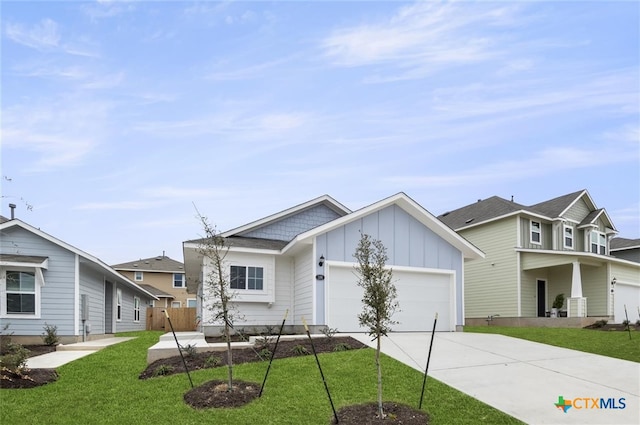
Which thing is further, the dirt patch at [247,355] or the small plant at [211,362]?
the small plant at [211,362]

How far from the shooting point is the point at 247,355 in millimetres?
11125

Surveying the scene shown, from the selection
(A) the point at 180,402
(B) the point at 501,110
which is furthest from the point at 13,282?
(B) the point at 501,110

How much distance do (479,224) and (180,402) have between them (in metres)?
20.6

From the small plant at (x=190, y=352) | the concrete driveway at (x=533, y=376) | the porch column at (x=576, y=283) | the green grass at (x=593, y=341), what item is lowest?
the green grass at (x=593, y=341)

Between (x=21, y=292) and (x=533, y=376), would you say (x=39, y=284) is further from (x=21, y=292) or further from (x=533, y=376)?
(x=533, y=376)

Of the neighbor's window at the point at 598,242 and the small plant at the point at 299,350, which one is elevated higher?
the neighbor's window at the point at 598,242

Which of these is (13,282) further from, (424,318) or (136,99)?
(424,318)

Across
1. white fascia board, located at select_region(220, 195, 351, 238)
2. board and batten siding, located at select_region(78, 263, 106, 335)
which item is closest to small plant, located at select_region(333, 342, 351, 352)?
white fascia board, located at select_region(220, 195, 351, 238)

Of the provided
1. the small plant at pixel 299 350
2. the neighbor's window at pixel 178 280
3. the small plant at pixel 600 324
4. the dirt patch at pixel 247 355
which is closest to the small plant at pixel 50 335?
the dirt patch at pixel 247 355

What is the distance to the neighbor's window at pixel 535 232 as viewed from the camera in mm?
24161

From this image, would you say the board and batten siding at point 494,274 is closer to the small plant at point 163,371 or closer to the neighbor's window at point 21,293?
the small plant at point 163,371

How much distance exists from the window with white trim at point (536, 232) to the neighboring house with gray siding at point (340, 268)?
7982 mm

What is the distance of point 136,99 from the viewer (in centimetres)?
1418

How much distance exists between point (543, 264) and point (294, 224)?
12.1 meters
